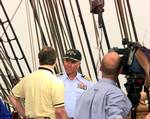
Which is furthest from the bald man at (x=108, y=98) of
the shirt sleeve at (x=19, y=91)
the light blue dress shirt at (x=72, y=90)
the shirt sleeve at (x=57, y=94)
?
the light blue dress shirt at (x=72, y=90)

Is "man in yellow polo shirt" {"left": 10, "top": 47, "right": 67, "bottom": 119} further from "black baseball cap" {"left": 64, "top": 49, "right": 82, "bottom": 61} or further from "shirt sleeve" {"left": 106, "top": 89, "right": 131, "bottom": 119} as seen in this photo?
"shirt sleeve" {"left": 106, "top": 89, "right": 131, "bottom": 119}

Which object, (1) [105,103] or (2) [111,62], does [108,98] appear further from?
(2) [111,62]

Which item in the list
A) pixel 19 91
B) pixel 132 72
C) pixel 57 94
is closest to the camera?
pixel 132 72

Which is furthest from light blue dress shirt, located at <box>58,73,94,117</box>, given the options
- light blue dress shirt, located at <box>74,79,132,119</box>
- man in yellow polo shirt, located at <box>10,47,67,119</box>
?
light blue dress shirt, located at <box>74,79,132,119</box>

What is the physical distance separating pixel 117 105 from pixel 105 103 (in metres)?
0.07

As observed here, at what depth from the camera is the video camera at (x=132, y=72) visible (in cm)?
232

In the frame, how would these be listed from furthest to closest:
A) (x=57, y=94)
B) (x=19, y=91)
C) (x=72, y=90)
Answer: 1. (x=72, y=90)
2. (x=19, y=91)
3. (x=57, y=94)

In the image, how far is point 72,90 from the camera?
11.8 feet

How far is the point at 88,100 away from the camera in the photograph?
2.49 m

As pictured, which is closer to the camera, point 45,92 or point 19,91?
point 45,92

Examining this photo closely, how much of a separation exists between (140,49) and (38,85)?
1.01 metres

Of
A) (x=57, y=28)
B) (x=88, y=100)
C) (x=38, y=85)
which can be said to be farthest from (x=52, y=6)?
(x=88, y=100)

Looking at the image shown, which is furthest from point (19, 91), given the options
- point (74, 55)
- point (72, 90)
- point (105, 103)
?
point (105, 103)

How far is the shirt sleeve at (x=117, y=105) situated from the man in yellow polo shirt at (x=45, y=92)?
0.73m
